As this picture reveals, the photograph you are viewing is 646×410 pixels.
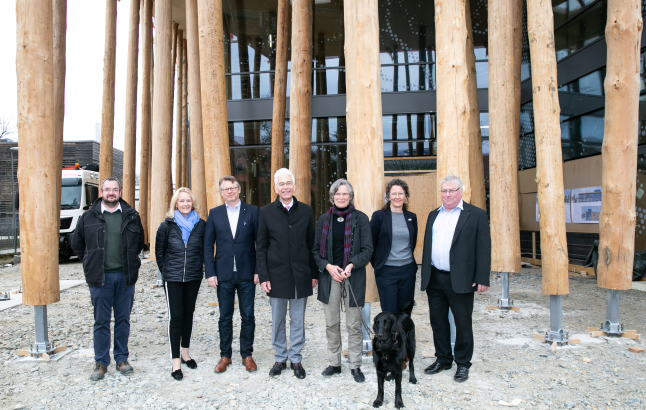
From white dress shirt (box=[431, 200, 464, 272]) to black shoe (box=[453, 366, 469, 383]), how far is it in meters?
0.92

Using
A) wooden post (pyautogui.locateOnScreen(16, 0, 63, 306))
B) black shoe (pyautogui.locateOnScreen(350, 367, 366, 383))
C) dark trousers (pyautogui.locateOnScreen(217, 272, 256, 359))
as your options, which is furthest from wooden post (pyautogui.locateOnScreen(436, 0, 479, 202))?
wooden post (pyautogui.locateOnScreen(16, 0, 63, 306))

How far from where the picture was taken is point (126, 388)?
13.5ft

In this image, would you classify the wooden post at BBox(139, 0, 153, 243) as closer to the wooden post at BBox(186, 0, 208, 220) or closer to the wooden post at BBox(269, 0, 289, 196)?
the wooden post at BBox(186, 0, 208, 220)

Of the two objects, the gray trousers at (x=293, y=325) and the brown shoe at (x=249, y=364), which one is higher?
the gray trousers at (x=293, y=325)

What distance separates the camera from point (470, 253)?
411cm

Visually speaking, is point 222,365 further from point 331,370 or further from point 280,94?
point 280,94

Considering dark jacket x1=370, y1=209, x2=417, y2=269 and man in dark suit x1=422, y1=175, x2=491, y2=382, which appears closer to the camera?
man in dark suit x1=422, y1=175, x2=491, y2=382

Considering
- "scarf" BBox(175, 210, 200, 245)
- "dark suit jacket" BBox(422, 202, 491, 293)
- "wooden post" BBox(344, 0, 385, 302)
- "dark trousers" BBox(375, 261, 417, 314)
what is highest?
"wooden post" BBox(344, 0, 385, 302)

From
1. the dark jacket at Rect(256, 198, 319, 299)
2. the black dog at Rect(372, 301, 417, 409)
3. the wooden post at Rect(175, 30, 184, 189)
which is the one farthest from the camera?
the wooden post at Rect(175, 30, 184, 189)

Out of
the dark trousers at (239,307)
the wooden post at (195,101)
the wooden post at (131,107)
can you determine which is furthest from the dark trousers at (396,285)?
the wooden post at (131,107)

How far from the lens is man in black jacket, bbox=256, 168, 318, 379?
4309mm

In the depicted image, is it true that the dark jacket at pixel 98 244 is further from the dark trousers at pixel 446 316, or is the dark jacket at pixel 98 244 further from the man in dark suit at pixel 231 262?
the dark trousers at pixel 446 316

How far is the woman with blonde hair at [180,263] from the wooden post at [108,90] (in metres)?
6.23

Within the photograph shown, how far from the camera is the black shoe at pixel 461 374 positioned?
13.7 ft
